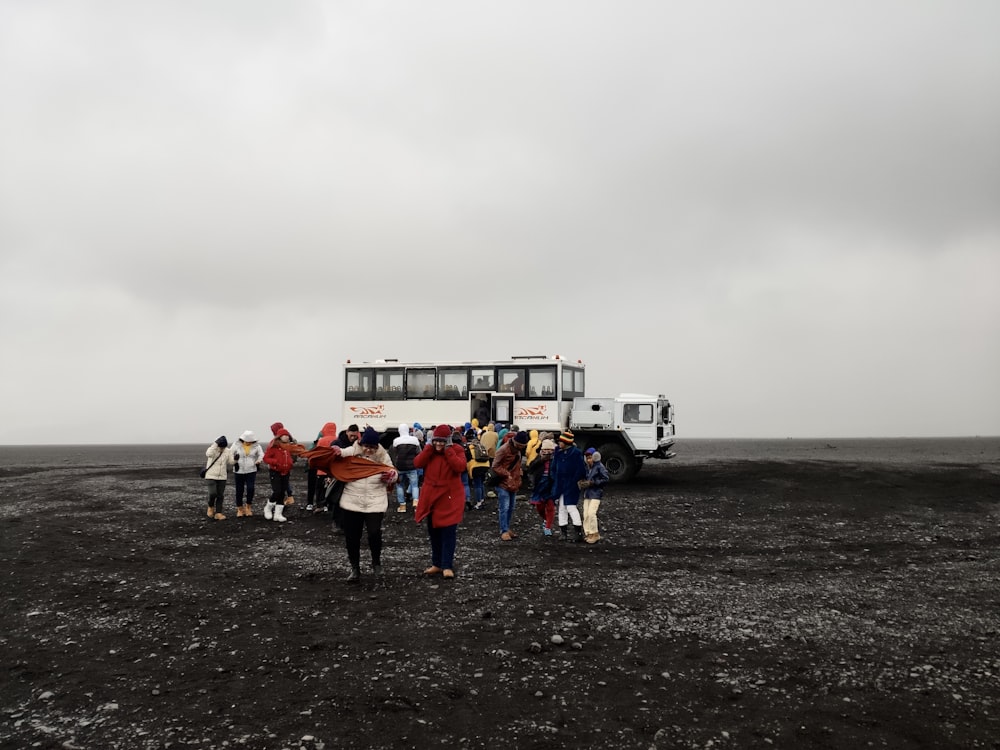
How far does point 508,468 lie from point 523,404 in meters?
11.2

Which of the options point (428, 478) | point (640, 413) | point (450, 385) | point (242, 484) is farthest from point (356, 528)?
point (450, 385)

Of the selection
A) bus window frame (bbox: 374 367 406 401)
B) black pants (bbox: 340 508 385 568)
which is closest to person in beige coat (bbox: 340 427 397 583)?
black pants (bbox: 340 508 385 568)

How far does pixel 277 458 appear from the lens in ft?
48.0

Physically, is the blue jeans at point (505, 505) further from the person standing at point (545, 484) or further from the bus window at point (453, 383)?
the bus window at point (453, 383)

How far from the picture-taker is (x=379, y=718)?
540 cm

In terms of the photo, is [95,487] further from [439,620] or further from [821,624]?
[821,624]

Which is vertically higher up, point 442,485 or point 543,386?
point 543,386

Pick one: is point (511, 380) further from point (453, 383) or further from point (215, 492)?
point (215, 492)

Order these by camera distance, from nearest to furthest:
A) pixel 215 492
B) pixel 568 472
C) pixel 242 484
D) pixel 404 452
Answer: pixel 568 472 → pixel 404 452 → pixel 215 492 → pixel 242 484

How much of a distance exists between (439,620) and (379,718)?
2452 millimetres

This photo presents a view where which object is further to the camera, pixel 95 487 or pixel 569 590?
pixel 95 487

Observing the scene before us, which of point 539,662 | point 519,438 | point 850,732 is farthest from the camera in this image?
point 519,438

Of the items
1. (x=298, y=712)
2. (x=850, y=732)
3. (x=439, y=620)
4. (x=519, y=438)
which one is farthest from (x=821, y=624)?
(x=519, y=438)

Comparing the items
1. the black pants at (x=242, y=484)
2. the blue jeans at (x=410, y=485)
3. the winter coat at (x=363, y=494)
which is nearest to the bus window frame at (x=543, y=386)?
the blue jeans at (x=410, y=485)
